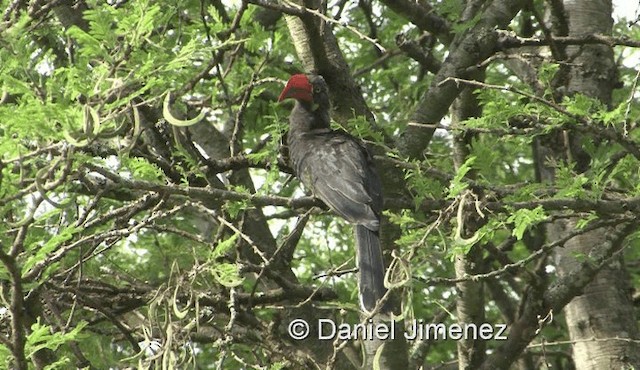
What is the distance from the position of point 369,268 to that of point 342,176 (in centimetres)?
74

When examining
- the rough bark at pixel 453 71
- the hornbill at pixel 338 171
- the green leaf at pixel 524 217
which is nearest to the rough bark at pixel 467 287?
the rough bark at pixel 453 71

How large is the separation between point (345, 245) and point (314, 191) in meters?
2.61

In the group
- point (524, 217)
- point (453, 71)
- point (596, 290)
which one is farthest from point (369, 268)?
point (596, 290)

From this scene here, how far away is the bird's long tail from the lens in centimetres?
489

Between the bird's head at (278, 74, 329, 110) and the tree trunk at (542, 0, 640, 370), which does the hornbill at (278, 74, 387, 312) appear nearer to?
the bird's head at (278, 74, 329, 110)

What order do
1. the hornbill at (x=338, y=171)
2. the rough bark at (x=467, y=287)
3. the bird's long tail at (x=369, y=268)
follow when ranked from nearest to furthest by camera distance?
the bird's long tail at (x=369, y=268) → the hornbill at (x=338, y=171) → the rough bark at (x=467, y=287)

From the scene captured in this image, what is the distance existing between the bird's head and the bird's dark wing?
0.24m

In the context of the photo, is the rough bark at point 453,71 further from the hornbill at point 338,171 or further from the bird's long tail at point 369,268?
the bird's long tail at point 369,268

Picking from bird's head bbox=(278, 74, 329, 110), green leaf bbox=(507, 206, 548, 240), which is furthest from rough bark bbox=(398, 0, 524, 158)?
green leaf bbox=(507, 206, 548, 240)

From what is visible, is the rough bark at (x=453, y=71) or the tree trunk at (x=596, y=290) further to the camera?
the tree trunk at (x=596, y=290)

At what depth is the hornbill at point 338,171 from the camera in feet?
16.8

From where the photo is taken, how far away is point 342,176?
18.4ft

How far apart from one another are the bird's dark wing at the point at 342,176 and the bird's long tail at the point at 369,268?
0.06 m

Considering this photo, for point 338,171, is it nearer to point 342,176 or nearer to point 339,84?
point 342,176
